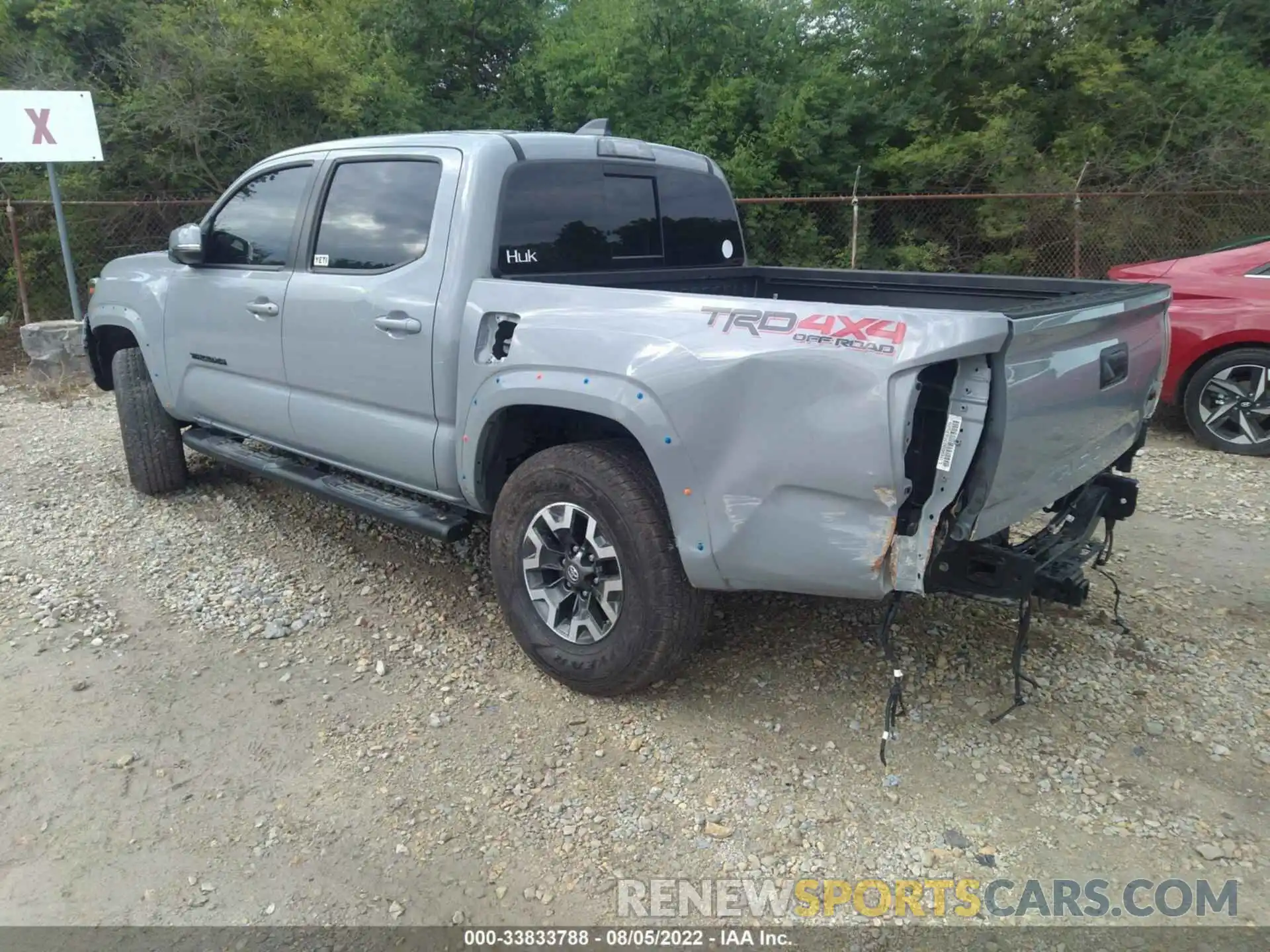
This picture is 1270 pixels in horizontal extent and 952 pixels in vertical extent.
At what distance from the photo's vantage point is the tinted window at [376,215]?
3.69 meters

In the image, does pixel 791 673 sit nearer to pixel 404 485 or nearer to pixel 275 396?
pixel 404 485

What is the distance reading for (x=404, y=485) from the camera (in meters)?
3.94

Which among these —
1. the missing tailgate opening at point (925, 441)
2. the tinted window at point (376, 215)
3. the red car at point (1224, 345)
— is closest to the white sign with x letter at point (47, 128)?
the tinted window at point (376, 215)

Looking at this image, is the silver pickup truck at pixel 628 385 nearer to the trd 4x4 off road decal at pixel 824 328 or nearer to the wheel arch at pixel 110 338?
the trd 4x4 off road decal at pixel 824 328

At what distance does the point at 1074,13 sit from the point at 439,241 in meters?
12.6

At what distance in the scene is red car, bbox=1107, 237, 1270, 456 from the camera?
6.26 meters

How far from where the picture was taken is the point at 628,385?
2924mm

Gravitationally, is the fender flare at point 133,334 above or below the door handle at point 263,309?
below

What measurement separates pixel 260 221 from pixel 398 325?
1461 mm

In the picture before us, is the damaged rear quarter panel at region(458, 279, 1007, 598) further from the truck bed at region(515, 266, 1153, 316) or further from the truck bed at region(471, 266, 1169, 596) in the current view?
the truck bed at region(515, 266, 1153, 316)

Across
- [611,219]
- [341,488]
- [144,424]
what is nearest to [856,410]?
[611,219]

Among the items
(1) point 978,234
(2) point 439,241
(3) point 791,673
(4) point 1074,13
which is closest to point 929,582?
(3) point 791,673

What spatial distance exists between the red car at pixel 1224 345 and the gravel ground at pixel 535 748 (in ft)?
7.34

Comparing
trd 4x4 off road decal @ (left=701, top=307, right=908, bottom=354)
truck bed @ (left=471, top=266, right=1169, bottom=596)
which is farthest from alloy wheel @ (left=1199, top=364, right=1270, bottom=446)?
trd 4x4 off road decal @ (left=701, top=307, right=908, bottom=354)
